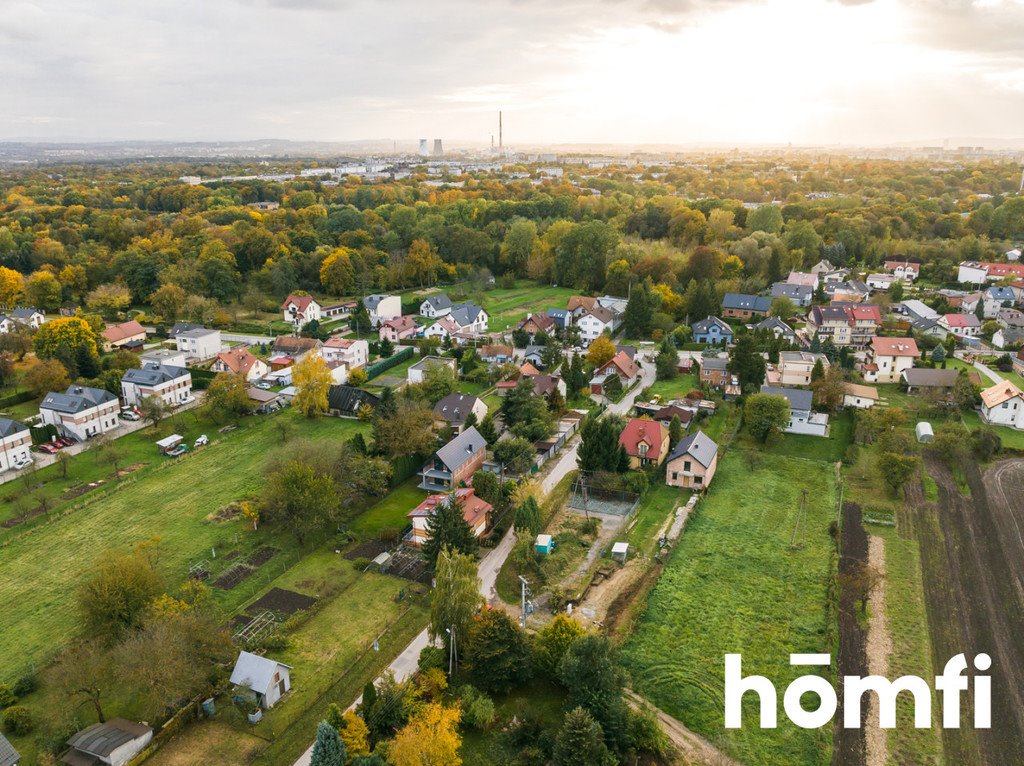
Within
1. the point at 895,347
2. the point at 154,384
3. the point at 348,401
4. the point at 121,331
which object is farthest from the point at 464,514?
the point at 121,331

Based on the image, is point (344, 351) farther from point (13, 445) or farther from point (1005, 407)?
point (1005, 407)

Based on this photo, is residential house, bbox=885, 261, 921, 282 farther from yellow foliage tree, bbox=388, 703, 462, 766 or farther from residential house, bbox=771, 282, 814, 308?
yellow foliage tree, bbox=388, 703, 462, 766

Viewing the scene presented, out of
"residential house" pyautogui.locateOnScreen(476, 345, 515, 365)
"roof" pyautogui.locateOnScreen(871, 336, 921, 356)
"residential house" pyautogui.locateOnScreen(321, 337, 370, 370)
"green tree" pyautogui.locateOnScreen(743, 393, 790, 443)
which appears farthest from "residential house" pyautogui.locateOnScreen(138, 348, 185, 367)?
"roof" pyautogui.locateOnScreen(871, 336, 921, 356)

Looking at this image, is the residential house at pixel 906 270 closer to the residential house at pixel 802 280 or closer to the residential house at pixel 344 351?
the residential house at pixel 802 280

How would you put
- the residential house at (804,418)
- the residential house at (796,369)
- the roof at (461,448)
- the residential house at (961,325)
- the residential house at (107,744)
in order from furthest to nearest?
the residential house at (961,325)
the residential house at (796,369)
the residential house at (804,418)
the roof at (461,448)
the residential house at (107,744)

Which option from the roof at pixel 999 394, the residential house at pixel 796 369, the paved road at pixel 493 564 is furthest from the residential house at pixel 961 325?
the paved road at pixel 493 564

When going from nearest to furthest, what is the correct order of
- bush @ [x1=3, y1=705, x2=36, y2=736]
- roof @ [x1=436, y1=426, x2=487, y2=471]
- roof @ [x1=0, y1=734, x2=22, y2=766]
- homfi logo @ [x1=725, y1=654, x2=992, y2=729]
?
roof @ [x1=0, y1=734, x2=22, y2=766] → bush @ [x1=3, y1=705, x2=36, y2=736] → homfi logo @ [x1=725, y1=654, x2=992, y2=729] → roof @ [x1=436, y1=426, x2=487, y2=471]
